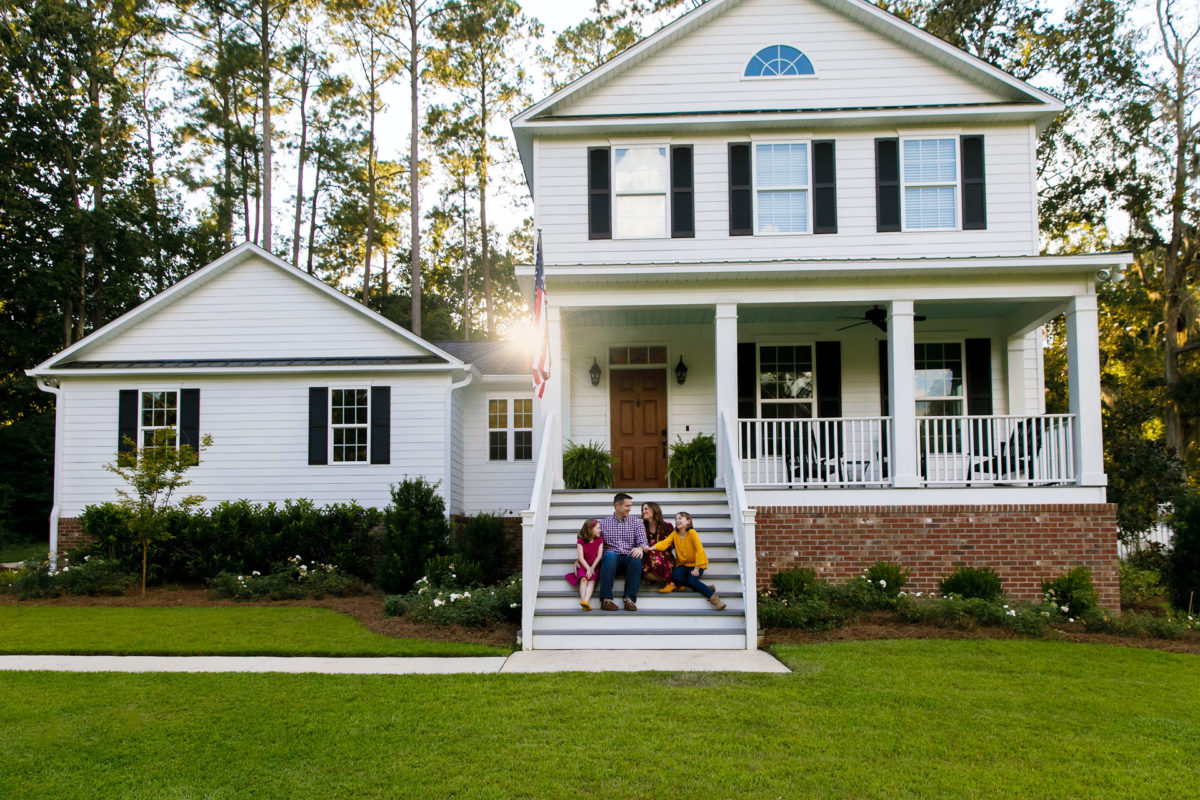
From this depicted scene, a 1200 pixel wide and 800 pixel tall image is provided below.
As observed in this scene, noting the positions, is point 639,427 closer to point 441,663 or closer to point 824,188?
point 824,188

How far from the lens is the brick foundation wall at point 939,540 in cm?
1159

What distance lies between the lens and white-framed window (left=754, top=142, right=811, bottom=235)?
13.6m

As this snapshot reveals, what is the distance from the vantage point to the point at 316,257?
34.1m

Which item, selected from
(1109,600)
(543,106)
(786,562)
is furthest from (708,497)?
(543,106)

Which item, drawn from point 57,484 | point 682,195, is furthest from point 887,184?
point 57,484

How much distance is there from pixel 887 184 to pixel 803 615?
6.70 m

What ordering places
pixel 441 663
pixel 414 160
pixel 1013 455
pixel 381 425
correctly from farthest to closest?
pixel 414 160
pixel 381 425
pixel 1013 455
pixel 441 663

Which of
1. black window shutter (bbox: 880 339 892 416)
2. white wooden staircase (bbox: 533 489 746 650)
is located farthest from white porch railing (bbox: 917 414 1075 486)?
white wooden staircase (bbox: 533 489 746 650)

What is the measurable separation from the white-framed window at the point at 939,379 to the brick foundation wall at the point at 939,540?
9.10 feet

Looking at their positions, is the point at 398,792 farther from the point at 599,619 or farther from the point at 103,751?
the point at 599,619

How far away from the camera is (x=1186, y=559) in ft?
37.5

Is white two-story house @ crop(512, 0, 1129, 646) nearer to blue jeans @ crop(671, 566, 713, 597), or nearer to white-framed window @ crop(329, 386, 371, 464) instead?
blue jeans @ crop(671, 566, 713, 597)

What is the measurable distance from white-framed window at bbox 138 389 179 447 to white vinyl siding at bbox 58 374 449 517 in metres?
0.19

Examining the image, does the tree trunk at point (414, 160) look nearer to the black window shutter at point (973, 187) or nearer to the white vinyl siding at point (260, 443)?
the white vinyl siding at point (260, 443)
